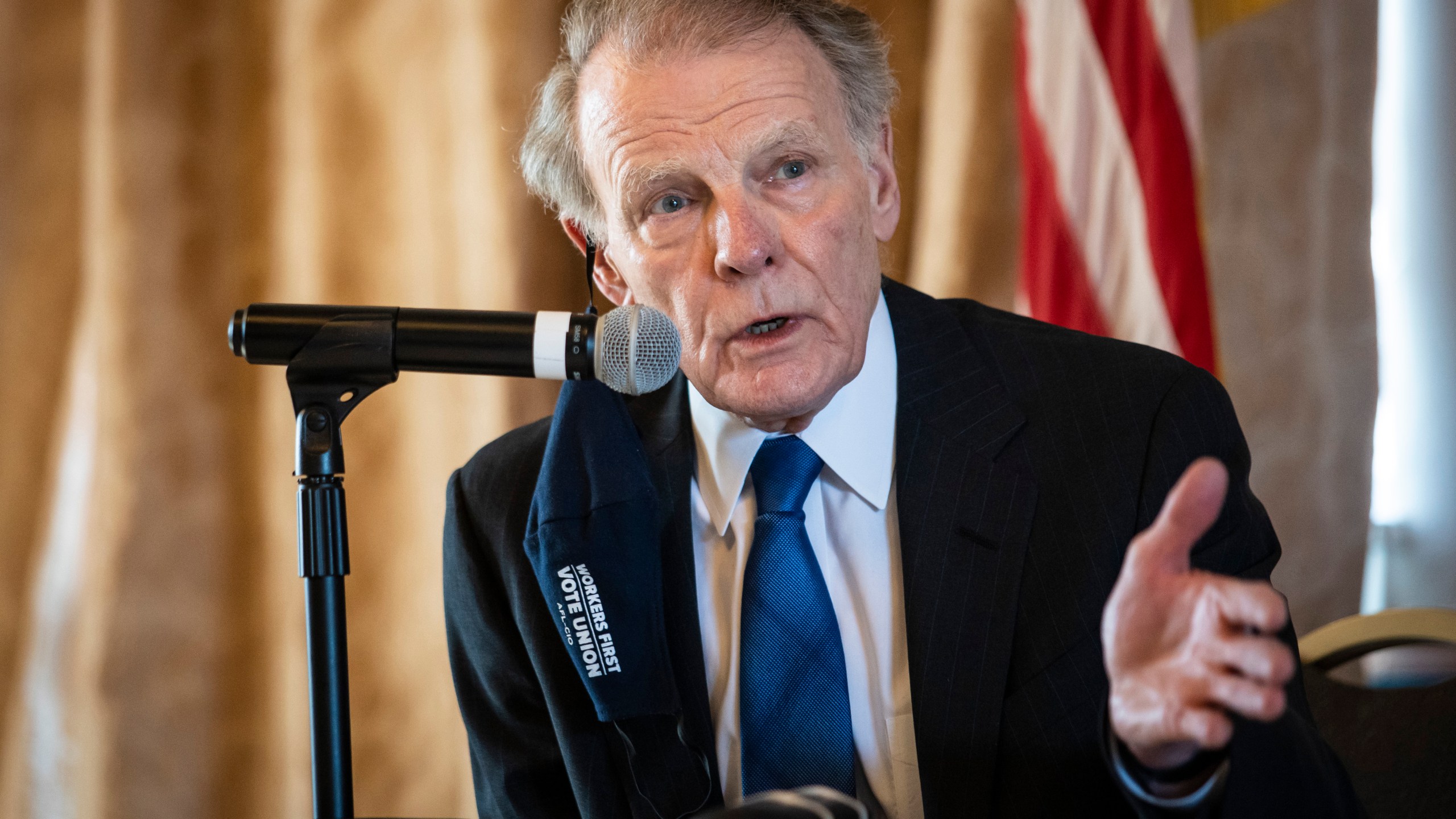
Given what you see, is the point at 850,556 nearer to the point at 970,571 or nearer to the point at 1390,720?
Answer: the point at 970,571

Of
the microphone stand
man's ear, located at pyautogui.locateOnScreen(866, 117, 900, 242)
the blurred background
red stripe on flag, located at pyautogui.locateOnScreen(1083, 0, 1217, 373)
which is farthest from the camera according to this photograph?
the blurred background

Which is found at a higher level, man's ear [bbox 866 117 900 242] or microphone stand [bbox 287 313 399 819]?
man's ear [bbox 866 117 900 242]

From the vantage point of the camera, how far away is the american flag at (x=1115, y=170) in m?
1.87

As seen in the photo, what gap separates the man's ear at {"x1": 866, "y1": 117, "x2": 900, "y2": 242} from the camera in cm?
151

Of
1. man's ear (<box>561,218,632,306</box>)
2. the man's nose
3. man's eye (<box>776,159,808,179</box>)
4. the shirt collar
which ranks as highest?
man's eye (<box>776,159,808,179</box>)

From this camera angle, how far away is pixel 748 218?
51.4 inches

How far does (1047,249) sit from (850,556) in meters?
0.82

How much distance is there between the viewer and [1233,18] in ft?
6.86

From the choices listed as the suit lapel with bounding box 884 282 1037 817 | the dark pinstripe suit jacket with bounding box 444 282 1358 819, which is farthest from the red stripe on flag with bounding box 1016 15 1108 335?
the suit lapel with bounding box 884 282 1037 817

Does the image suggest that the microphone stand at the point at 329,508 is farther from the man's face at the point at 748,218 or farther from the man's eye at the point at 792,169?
the man's eye at the point at 792,169

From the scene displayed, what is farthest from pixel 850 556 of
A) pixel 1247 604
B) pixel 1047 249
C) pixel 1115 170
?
pixel 1115 170

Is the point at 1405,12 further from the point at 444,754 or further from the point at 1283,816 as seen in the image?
the point at 444,754

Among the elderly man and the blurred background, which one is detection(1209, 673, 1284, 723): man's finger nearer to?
the elderly man

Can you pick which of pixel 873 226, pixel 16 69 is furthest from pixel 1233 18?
pixel 16 69
